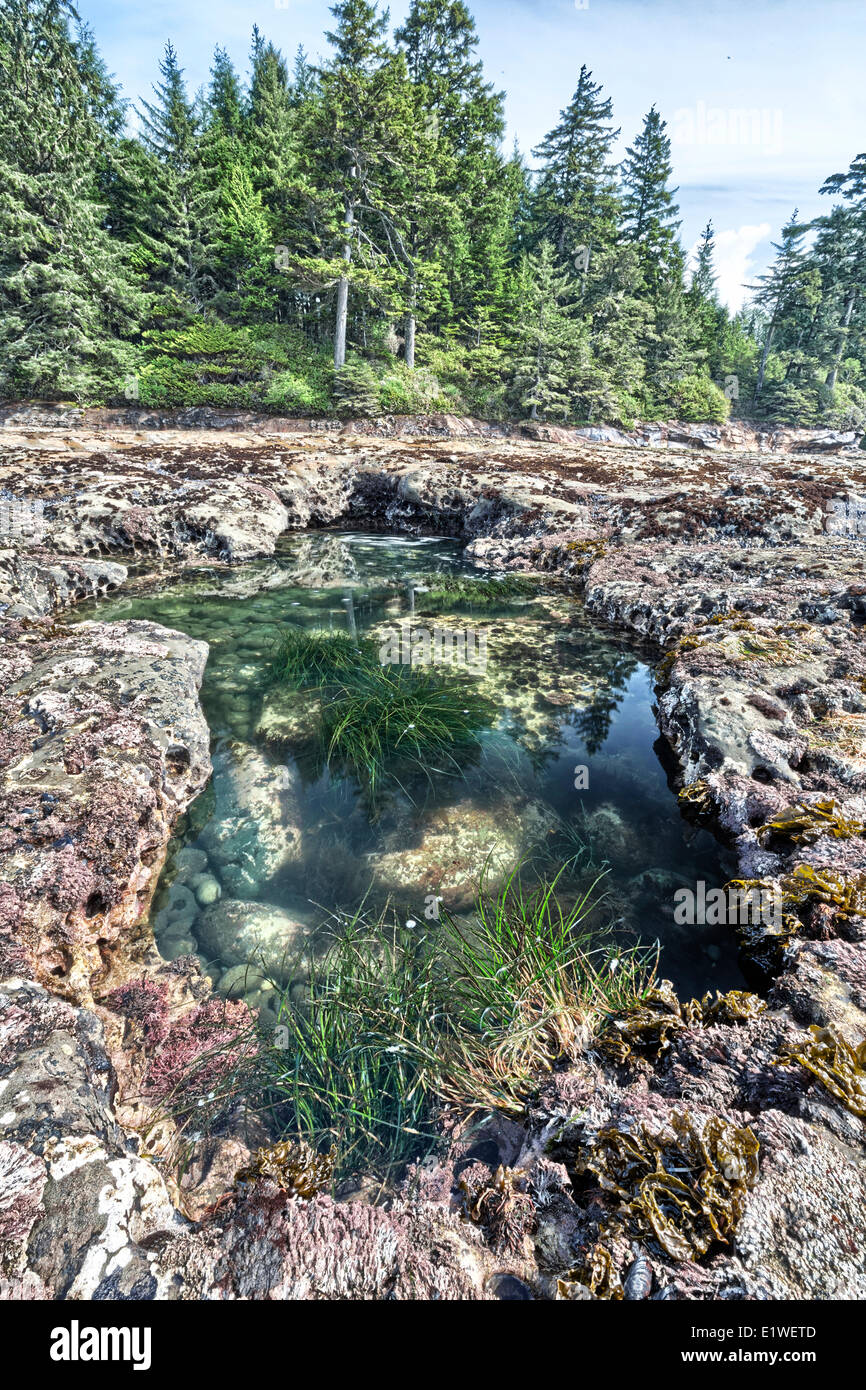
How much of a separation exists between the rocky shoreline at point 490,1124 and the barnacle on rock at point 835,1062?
0.04ft

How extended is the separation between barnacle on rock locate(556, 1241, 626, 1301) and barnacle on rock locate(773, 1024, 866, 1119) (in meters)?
1.00

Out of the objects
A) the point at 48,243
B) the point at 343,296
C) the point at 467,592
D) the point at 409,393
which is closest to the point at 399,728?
the point at 467,592

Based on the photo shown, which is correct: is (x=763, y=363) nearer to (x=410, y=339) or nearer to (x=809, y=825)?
(x=410, y=339)

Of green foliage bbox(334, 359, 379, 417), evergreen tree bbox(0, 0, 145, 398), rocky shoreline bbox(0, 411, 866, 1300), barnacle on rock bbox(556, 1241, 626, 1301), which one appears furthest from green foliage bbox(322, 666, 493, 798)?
evergreen tree bbox(0, 0, 145, 398)

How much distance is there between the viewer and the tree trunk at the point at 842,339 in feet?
152

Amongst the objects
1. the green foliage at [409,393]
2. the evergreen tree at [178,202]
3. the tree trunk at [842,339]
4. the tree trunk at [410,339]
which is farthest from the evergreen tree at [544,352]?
the tree trunk at [842,339]

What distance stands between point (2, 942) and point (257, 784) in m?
2.35

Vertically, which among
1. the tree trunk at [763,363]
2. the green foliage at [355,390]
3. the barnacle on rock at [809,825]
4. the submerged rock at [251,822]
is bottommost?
the submerged rock at [251,822]

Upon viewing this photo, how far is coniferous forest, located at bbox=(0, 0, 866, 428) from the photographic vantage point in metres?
23.7

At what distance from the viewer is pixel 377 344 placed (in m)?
32.8

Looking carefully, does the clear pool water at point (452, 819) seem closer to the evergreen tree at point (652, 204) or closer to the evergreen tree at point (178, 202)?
the evergreen tree at point (178, 202)

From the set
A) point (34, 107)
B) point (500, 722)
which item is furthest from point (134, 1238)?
point (34, 107)

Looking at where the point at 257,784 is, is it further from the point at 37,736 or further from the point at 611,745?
the point at 611,745

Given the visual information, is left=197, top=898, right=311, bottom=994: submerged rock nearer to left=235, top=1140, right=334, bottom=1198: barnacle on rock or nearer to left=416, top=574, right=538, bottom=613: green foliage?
left=235, top=1140, right=334, bottom=1198: barnacle on rock
